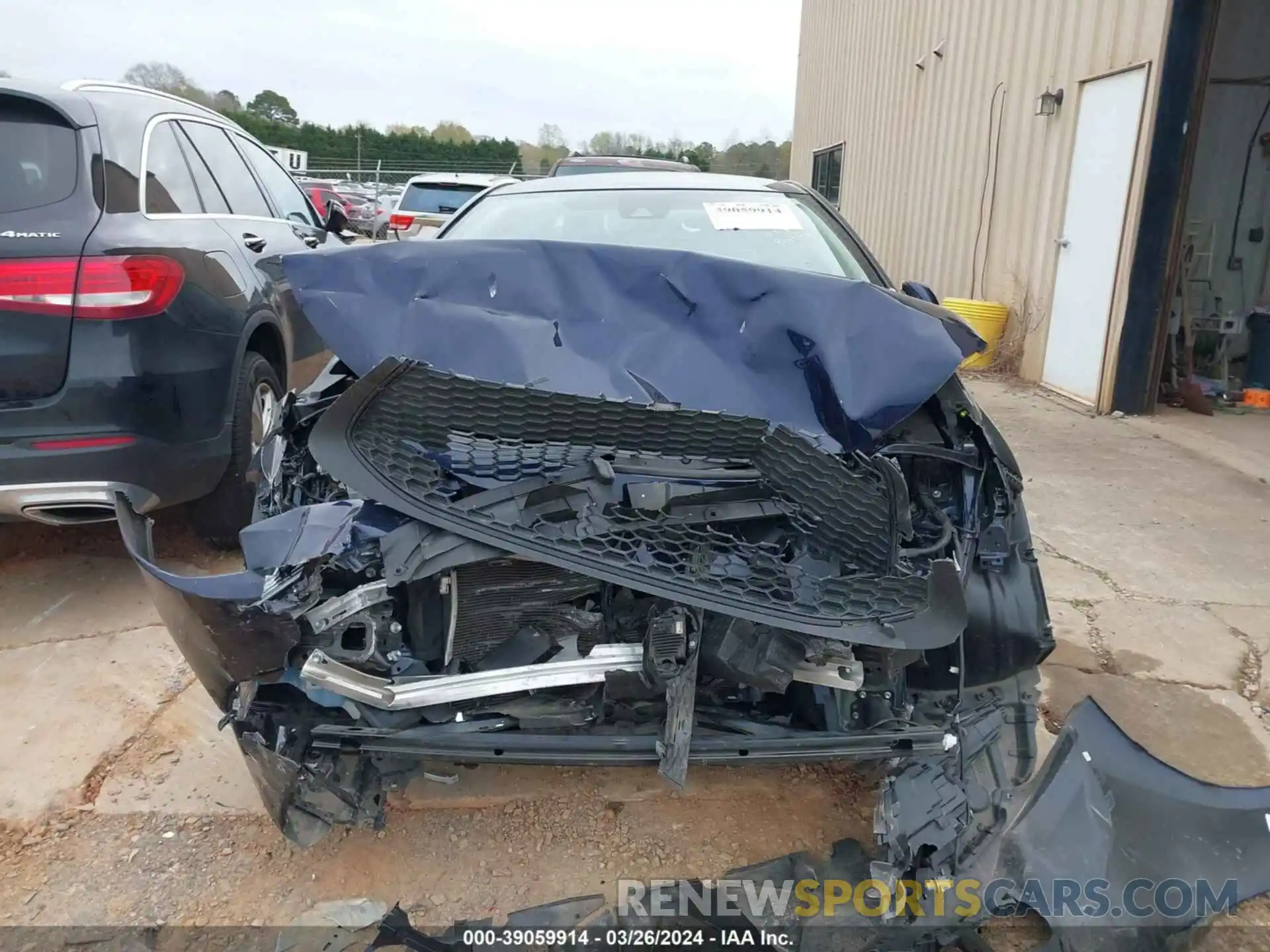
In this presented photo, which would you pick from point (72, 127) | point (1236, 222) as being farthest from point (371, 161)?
point (72, 127)

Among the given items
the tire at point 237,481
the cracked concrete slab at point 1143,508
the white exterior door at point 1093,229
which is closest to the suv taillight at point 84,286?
the tire at point 237,481

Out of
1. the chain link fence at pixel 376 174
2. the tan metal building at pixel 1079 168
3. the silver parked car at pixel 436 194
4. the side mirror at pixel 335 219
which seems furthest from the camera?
the chain link fence at pixel 376 174

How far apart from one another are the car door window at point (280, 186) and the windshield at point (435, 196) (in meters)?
7.02

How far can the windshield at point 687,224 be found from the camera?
120 inches

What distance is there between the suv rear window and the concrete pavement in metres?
1.51

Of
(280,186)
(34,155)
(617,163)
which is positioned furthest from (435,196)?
(34,155)

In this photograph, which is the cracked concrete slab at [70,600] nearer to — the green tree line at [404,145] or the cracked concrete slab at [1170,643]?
the cracked concrete slab at [1170,643]

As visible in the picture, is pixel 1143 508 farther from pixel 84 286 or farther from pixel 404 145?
pixel 404 145

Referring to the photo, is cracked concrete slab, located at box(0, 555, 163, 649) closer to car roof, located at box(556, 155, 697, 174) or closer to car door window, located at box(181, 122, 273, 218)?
car door window, located at box(181, 122, 273, 218)

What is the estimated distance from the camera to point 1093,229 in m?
7.00

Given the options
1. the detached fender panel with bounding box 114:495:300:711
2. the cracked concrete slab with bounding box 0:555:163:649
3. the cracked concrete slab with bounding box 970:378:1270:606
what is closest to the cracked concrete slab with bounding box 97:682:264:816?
the cracked concrete slab with bounding box 0:555:163:649

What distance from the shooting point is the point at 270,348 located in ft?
12.6

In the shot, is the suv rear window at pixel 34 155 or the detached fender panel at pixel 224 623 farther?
the suv rear window at pixel 34 155

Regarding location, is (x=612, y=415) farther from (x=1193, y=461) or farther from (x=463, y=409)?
(x=1193, y=461)
